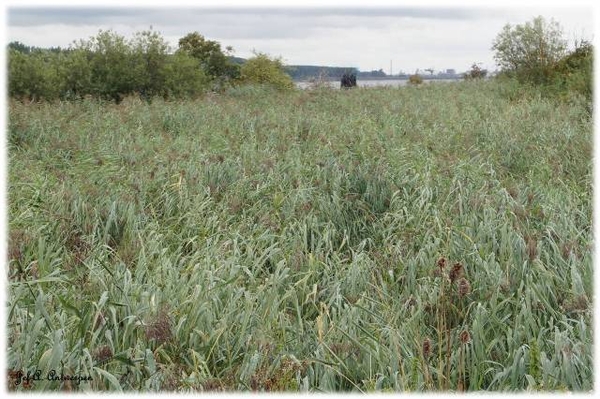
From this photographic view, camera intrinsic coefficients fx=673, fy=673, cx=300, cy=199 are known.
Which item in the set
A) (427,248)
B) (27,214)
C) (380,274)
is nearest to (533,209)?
(427,248)

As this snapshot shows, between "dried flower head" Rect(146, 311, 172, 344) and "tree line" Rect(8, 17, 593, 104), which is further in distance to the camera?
"tree line" Rect(8, 17, 593, 104)

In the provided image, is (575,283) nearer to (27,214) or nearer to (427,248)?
(427,248)

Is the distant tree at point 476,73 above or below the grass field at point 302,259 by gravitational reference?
above

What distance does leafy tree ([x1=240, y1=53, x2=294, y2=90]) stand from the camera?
77.3ft

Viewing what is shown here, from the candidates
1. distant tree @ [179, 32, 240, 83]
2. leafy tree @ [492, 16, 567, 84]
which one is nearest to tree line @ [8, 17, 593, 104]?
leafy tree @ [492, 16, 567, 84]

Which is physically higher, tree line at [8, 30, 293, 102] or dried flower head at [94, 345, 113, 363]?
tree line at [8, 30, 293, 102]

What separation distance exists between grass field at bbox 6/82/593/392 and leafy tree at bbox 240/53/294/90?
46.1ft

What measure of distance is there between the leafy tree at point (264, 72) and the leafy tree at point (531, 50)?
7308mm

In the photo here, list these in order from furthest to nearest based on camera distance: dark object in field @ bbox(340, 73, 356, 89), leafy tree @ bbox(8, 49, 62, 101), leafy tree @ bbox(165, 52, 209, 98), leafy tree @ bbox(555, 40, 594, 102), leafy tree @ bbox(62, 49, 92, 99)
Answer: dark object in field @ bbox(340, 73, 356, 89) < leafy tree @ bbox(165, 52, 209, 98) < leafy tree @ bbox(62, 49, 92, 99) < leafy tree @ bbox(8, 49, 62, 101) < leafy tree @ bbox(555, 40, 594, 102)

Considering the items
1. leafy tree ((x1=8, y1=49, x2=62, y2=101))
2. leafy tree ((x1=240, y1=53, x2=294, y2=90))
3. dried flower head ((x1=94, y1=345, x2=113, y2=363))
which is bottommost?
dried flower head ((x1=94, y1=345, x2=113, y2=363))

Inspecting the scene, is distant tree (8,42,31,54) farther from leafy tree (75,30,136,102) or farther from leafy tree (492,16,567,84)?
leafy tree (492,16,567,84)

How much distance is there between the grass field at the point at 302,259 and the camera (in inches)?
121

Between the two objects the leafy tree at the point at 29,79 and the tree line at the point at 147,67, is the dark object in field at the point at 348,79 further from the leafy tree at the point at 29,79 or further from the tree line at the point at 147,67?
the leafy tree at the point at 29,79

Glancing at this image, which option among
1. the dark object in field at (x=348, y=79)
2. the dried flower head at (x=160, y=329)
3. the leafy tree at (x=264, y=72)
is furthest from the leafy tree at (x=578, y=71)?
the dark object in field at (x=348, y=79)
